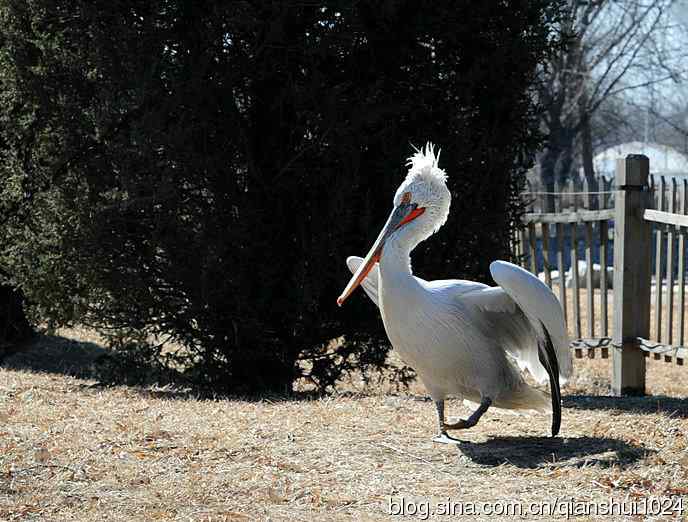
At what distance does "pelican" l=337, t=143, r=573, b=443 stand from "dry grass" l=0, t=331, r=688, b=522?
11.5 inches

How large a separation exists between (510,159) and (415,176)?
7.96ft

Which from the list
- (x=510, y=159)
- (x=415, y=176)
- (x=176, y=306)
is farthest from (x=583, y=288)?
(x=415, y=176)

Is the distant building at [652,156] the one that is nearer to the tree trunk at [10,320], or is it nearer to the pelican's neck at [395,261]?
the tree trunk at [10,320]

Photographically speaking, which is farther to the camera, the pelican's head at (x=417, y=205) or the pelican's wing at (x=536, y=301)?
the pelican's head at (x=417, y=205)

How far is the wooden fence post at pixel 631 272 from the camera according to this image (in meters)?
8.73

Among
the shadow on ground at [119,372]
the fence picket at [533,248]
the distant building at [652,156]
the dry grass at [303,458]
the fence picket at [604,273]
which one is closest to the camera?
the dry grass at [303,458]

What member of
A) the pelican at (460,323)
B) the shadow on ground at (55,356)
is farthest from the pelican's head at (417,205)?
the shadow on ground at (55,356)

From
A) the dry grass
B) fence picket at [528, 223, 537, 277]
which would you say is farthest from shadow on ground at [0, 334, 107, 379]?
fence picket at [528, 223, 537, 277]

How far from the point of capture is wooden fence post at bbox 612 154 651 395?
8.73m

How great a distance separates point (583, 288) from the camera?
57.9ft

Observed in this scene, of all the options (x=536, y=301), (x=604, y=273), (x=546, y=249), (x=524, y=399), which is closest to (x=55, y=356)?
(x=546, y=249)

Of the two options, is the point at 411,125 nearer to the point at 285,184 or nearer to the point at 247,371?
the point at 285,184

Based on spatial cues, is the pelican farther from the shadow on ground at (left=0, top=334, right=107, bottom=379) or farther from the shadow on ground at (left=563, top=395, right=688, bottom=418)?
the shadow on ground at (left=0, top=334, right=107, bottom=379)

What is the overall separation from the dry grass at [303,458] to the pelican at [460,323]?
29 centimetres
